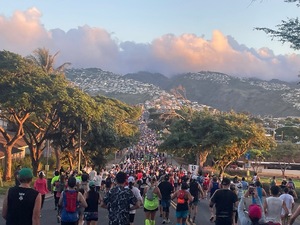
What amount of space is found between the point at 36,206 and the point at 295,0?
46.1 ft

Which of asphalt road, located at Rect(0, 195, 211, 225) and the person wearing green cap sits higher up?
the person wearing green cap

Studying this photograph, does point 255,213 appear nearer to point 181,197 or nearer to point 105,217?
point 181,197

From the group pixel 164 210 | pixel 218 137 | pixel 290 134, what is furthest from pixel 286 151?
pixel 164 210

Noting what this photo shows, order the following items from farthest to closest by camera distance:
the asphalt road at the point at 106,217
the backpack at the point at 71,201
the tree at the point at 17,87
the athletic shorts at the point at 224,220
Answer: the tree at the point at 17,87 → the asphalt road at the point at 106,217 → the athletic shorts at the point at 224,220 → the backpack at the point at 71,201

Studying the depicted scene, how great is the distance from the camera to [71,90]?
34.7 metres

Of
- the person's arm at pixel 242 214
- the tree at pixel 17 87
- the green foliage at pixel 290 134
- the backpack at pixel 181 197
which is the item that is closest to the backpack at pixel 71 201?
the person's arm at pixel 242 214

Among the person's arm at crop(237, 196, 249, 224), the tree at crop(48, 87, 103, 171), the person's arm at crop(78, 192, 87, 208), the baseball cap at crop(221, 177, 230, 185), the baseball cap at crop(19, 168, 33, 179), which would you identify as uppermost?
the tree at crop(48, 87, 103, 171)

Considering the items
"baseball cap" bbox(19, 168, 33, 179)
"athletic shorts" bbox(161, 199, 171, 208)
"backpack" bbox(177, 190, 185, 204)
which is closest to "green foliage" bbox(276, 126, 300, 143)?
"athletic shorts" bbox(161, 199, 171, 208)

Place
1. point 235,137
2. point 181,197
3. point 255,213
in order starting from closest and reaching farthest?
point 255,213 < point 181,197 < point 235,137

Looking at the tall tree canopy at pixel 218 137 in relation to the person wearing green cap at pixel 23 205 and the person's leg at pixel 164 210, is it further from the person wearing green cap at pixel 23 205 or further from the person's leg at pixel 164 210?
the person wearing green cap at pixel 23 205

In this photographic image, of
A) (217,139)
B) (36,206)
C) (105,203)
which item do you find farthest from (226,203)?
(217,139)

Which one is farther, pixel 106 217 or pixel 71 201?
pixel 106 217

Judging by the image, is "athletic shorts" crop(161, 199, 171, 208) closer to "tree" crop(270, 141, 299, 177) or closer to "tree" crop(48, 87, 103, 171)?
"tree" crop(48, 87, 103, 171)

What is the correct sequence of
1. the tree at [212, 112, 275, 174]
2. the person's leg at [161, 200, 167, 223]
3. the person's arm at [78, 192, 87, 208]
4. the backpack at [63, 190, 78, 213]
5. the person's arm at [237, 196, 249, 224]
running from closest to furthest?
1. the person's arm at [237, 196, 249, 224]
2. the person's arm at [78, 192, 87, 208]
3. the backpack at [63, 190, 78, 213]
4. the person's leg at [161, 200, 167, 223]
5. the tree at [212, 112, 275, 174]
